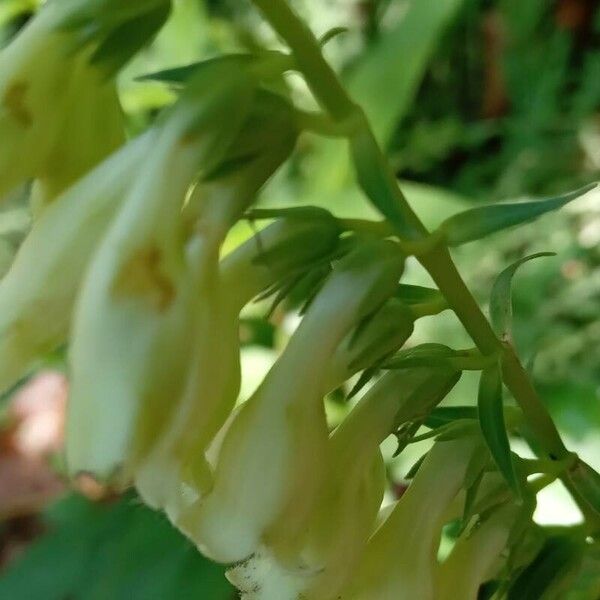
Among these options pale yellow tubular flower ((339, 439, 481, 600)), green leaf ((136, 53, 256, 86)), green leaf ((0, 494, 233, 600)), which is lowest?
green leaf ((0, 494, 233, 600))

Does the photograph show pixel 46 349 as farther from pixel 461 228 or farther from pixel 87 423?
pixel 461 228

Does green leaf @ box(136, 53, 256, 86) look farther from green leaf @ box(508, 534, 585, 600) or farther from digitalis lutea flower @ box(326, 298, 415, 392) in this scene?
green leaf @ box(508, 534, 585, 600)

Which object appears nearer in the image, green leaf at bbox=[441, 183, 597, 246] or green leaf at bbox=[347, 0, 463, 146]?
green leaf at bbox=[441, 183, 597, 246]

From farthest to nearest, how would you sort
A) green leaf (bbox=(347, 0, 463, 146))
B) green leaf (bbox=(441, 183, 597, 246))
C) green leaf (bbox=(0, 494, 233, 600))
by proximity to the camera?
green leaf (bbox=(347, 0, 463, 146)) < green leaf (bbox=(0, 494, 233, 600)) < green leaf (bbox=(441, 183, 597, 246))

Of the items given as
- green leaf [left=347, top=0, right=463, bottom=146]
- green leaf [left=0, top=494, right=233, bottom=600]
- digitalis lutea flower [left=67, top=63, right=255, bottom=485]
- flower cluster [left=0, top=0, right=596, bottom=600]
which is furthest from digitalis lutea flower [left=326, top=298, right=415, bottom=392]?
green leaf [left=347, top=0, right=463, bottom=146]

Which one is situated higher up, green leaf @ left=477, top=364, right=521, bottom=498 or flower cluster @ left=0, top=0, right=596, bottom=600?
flower cluster @ left=0, top=0, right=596, bottom=600

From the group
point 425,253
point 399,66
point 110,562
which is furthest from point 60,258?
point 399,66

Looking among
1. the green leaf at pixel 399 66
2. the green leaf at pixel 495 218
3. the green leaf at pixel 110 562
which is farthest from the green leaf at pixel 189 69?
the green leaf at pixel 399 66

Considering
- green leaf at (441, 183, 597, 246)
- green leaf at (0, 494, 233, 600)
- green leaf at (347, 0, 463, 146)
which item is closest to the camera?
green leaf at (441, 183, 597, 246)
